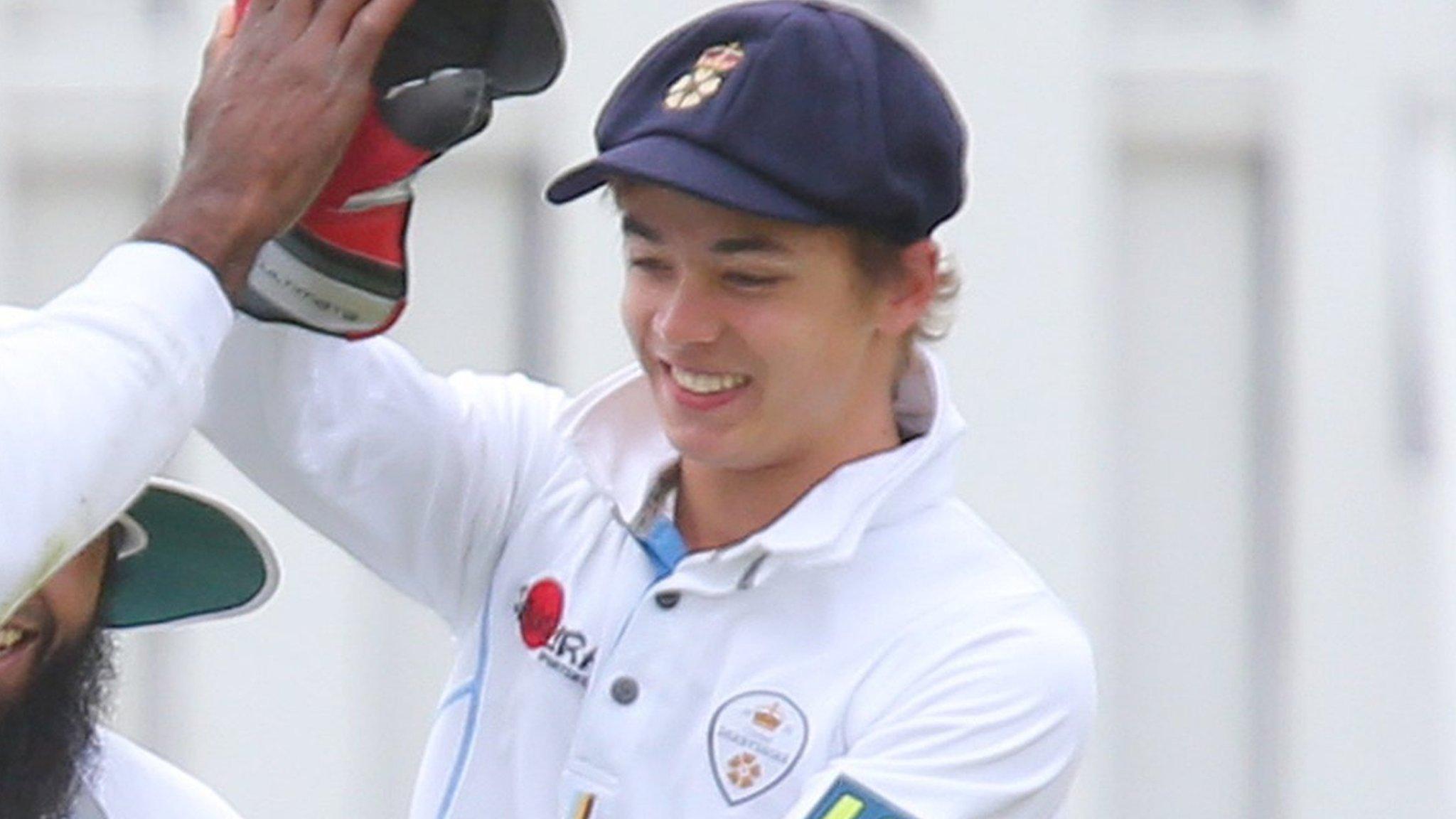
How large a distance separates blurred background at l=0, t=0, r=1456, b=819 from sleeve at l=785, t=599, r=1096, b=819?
6.06 feet

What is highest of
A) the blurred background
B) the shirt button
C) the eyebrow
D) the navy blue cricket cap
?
the navy blue cricket cap

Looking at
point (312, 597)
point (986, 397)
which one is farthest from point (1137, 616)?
point (312, 597)

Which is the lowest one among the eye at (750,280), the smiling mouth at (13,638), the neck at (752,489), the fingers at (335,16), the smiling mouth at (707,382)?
the smiling mouth at (13,638)

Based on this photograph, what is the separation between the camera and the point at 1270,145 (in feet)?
14.7

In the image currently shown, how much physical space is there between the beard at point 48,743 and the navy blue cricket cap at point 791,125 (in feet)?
1.65

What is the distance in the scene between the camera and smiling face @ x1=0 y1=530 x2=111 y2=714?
101 inches

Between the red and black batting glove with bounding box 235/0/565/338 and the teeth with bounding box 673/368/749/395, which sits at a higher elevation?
the red and black batting glove with bounding box 235/0/565/338

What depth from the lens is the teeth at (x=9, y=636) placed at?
100 inches

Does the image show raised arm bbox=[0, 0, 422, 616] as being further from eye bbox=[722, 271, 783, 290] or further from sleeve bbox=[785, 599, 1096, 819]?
sleeve bbox=[785, 599, 1096, 819]

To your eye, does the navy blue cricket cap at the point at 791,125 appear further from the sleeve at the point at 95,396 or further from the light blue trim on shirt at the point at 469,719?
the sleeve at the point at 95,396

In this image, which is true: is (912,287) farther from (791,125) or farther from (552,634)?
(552,634)

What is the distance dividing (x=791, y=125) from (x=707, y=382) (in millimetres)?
192

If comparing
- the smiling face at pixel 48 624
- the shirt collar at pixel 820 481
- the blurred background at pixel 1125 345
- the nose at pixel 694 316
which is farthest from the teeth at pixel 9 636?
the blurred background at pixel 1125 345

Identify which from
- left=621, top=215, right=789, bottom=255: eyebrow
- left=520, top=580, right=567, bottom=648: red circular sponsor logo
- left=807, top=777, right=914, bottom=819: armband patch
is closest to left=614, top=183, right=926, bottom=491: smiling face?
left=621, top=215, right=789, bottom=255: eyebrow
